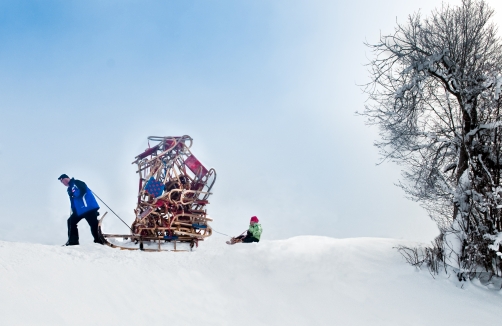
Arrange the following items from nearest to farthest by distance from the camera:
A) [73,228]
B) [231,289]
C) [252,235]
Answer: [231,289] → [73,228] → [252,235]

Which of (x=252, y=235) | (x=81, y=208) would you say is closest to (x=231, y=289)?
(x=81, y=208)

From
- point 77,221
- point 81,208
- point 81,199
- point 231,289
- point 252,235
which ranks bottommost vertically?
point 231,289

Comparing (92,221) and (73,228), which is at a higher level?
(92,221)

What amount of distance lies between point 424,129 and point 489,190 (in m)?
2.43

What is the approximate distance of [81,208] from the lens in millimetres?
9016

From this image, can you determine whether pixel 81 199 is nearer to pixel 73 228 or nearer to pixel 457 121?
pixel 73 228

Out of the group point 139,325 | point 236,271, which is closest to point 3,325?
point 139,325

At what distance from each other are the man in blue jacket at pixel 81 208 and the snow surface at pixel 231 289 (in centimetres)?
99

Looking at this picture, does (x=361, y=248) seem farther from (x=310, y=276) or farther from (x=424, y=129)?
(x=424, y=129)

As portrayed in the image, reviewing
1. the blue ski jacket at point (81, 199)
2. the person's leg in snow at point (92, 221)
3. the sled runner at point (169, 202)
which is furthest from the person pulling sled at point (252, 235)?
the blue ski jacket at point (81, 199)

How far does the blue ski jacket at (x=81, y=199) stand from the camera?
9.02 metres

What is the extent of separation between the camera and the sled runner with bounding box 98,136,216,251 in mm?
10211

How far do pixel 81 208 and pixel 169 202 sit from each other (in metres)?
2.23

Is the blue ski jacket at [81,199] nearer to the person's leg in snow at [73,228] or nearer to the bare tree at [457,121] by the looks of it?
the person's leg in snow at [73,228]
